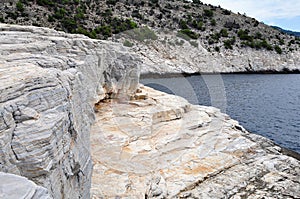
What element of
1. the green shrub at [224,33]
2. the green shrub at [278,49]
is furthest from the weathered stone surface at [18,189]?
the green shrub at [278,49]

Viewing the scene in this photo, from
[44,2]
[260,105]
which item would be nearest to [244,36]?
[260,105]

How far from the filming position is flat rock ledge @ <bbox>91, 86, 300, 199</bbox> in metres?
10.3

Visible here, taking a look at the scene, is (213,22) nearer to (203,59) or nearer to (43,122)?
(203,59)

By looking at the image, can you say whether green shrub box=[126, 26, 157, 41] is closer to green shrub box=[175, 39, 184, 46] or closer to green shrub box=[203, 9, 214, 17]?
green shrub box=[175, 39, 184, 46]

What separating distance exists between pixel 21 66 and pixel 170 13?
7512 centimetres

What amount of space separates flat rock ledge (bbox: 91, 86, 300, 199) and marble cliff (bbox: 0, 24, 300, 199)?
0.05 meters

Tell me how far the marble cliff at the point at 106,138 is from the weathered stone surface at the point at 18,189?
0.04 feet

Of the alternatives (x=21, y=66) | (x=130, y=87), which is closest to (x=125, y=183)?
(x=21, y=66)

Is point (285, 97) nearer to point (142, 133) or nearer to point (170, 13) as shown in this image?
point (142, 133)

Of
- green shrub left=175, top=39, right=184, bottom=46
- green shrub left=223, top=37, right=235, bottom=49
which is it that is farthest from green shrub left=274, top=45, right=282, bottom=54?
green shrub left=175, top=39, right=184, bottom=46

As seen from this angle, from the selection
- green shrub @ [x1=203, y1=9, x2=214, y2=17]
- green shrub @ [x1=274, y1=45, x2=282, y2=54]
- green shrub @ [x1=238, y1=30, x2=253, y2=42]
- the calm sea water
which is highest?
green shrub @ [x1=203, y1=9, x2=214, y2=17]

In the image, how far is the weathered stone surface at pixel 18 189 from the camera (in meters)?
3.57

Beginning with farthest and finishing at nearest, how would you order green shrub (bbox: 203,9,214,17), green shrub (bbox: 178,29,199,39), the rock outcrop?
green shrub (bbox: 203,9,214,17), green shrub (bbox: 178,29,199,39), the rock outcrop

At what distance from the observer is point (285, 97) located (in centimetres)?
3647
